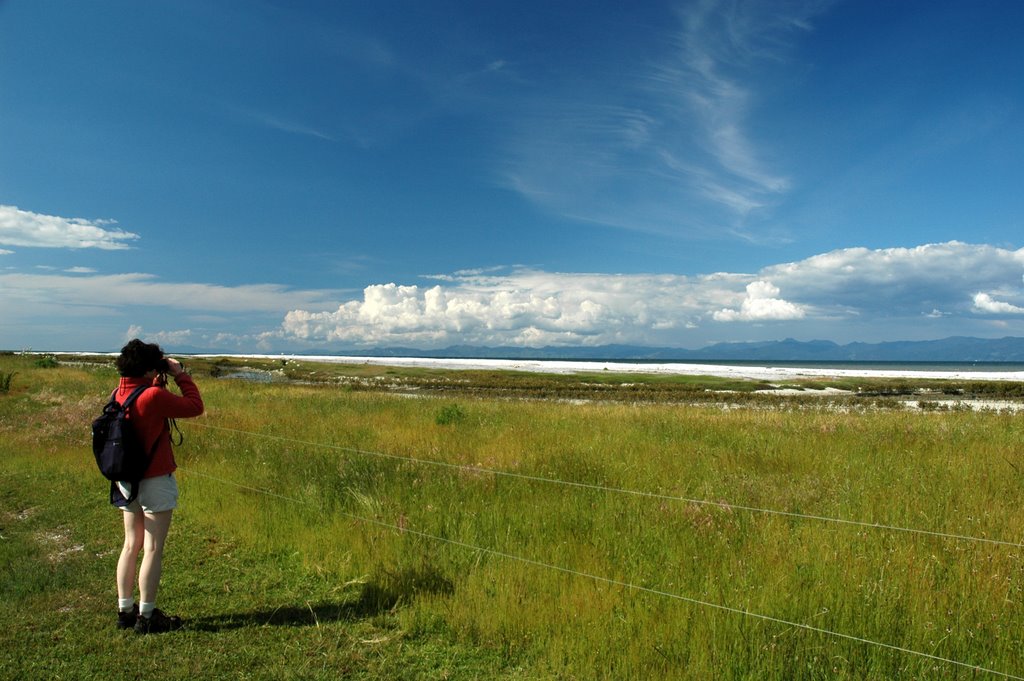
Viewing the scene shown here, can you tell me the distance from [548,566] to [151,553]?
377 cm

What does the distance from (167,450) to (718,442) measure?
10.5m

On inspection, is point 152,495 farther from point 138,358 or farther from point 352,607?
point 352,607

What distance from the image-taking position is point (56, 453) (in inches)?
513

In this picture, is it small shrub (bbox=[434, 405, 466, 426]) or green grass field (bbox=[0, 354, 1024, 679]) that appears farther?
small shrub (bbox=[434, 405, 466, 426])

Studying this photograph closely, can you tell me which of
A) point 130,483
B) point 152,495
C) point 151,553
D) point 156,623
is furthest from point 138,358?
point 156,623

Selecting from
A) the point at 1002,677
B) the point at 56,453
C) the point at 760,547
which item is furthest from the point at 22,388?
the point at 1002,677

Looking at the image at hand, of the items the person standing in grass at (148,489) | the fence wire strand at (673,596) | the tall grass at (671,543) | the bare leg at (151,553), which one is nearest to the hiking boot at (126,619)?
the person standing in grass at (148,489)

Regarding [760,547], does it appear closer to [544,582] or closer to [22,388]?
[544,582]

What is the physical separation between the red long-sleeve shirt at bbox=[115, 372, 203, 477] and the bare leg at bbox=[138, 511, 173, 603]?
43 cm

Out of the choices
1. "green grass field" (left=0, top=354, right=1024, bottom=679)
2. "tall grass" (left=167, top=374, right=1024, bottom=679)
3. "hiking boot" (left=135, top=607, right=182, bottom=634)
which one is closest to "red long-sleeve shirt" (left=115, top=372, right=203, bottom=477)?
"hiking boot" (left=135, top=607, right=182, bottom=634)

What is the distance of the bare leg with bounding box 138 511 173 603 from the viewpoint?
5094 mm

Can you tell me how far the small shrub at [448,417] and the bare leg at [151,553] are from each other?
34.0 feet

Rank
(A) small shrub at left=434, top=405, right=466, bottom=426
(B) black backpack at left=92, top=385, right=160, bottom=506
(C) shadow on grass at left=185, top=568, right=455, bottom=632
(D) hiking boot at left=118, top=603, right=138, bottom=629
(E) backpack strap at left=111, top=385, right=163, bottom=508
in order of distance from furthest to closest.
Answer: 1. (A) small shrub at left=434, top=405, right=466, bottom=426
2. (C) shadow on grass at left=185, top=568, right=455, bottom=632
3. (D) hiking boot at left=118, top=603, right=138, bottom=629
4. (E) backpack strap at left=111, top=385, right=163, bottom=508
5. (B) black backpack at left=92, top=385, right=160, bottom=506

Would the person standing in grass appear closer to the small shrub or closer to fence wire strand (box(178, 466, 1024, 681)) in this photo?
fence wire strand (box(178, 466, 1024, 681))
